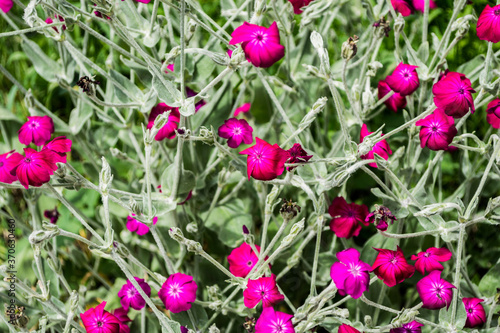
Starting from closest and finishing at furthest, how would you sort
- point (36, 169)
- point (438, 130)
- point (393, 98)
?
point (36, 169), point (438, 130), point (393, 98)

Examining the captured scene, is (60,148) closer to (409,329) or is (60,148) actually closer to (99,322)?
Answer: (99,322)

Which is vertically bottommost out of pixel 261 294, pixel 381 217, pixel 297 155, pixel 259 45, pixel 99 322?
pixel 99 322

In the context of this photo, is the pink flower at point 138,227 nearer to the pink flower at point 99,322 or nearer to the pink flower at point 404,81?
the pink flower at point 99,322

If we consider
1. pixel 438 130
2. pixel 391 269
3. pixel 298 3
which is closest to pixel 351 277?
pixel 391 269

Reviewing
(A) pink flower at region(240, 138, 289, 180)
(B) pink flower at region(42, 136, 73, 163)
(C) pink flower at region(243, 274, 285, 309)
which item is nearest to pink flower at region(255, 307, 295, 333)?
(C) pink flower at region(243, 274, 285, 309)

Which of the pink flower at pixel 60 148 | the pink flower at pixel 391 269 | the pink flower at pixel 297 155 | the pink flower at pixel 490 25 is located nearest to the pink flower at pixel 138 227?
the pink flower at pixel 60 148

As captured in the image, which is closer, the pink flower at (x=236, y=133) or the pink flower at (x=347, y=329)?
the pink flower at (x=347, y=329)

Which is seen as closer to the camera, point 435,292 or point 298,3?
point 435,292
